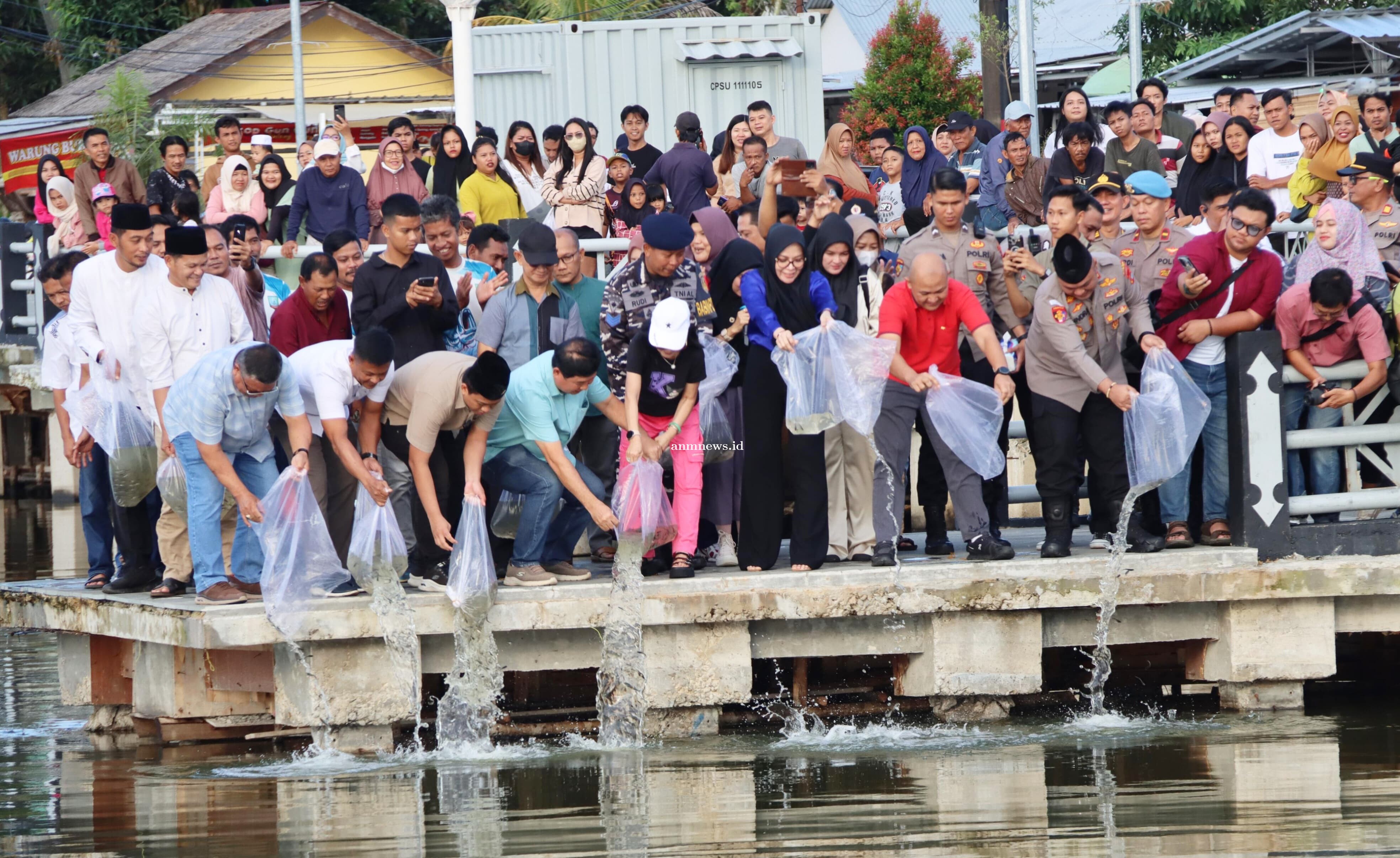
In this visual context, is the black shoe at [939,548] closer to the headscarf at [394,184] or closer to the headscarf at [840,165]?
the headscarf at [840,165]

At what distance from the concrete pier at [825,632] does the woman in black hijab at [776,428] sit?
18 cm

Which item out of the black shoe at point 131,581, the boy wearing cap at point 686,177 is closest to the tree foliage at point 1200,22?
the boy wearing cap at point 686,177

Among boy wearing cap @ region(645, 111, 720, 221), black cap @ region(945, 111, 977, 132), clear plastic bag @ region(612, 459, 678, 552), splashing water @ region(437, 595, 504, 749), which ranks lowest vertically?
splashing water @ region(437, 595, 504, 749)

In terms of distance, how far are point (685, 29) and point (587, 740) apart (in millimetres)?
9167

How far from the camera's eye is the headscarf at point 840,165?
1105cm

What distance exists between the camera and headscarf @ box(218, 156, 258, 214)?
11984mm

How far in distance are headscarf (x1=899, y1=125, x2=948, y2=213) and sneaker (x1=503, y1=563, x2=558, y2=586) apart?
14.0 feet

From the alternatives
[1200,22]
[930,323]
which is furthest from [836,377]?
[1200,22]

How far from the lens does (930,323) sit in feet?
26.3

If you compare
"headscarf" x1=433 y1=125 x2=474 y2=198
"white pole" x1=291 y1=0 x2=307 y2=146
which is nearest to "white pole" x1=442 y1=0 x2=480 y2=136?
"headscarf" x1=433 y1=125 x2=474 y2=198

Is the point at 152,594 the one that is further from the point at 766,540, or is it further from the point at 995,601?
the point at 995,601

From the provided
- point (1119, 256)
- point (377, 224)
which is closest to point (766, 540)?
point (1119, 256)

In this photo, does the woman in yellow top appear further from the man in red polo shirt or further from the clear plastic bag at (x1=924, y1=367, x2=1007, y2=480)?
the clear plastic bag at (x1=924, y1=367, x2=1007, y2=480)

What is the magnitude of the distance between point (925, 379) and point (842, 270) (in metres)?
0.71
